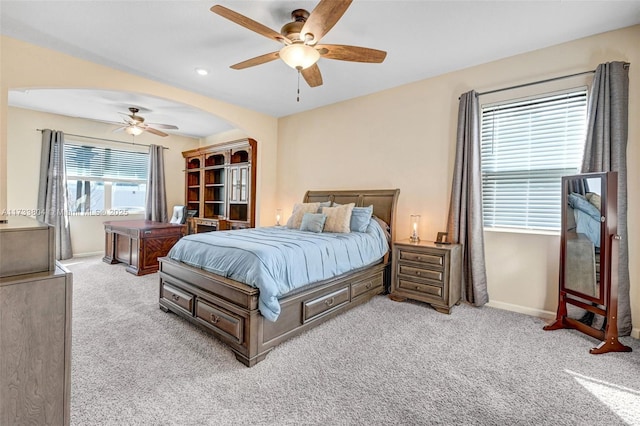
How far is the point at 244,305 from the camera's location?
7.31 feet

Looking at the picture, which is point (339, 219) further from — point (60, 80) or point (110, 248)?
point (110, 248)

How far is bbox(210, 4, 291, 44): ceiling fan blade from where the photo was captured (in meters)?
1.94

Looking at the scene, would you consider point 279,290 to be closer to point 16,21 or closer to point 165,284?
point 165,284

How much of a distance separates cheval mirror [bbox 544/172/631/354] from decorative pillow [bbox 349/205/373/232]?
1947mm

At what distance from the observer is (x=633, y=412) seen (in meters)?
1.72

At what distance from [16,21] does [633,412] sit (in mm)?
5469

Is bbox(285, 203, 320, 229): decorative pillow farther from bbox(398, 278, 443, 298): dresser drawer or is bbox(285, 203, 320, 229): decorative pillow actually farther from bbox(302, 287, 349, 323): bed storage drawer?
bbox(398, 278, 443, 298): dresser drawer

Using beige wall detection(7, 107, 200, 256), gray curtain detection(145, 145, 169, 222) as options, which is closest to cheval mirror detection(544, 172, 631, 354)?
gray curtain detection(145, 145, 169, 222)

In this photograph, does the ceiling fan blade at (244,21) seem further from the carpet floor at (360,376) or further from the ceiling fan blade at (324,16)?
the carpet floor at (360,376)

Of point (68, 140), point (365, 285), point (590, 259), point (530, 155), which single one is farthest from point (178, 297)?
point (68, 140)

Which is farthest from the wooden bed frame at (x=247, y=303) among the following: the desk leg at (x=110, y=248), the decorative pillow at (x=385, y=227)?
the desk leg at (x=110, y=248)

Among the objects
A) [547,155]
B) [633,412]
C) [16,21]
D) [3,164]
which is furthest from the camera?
[547,155]

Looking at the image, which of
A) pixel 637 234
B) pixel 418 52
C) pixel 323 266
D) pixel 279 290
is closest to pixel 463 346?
pixel 323 266

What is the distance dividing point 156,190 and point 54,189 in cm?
168
